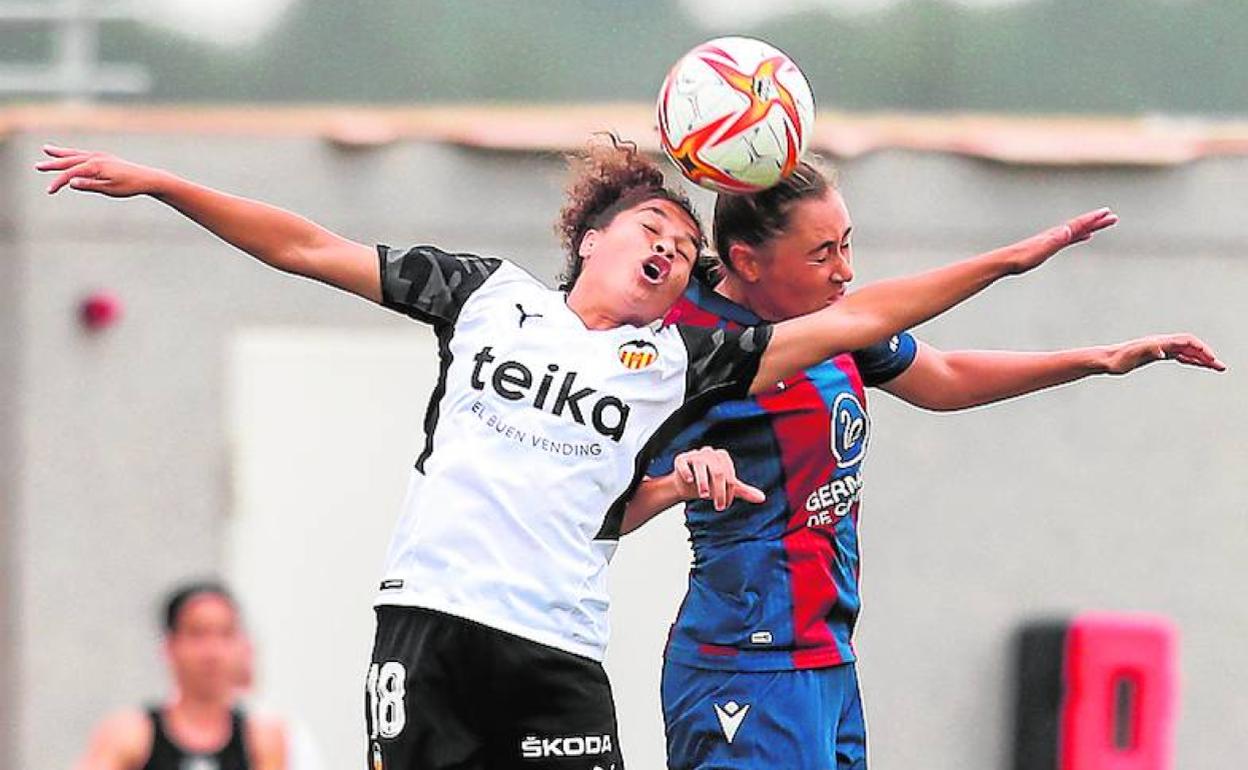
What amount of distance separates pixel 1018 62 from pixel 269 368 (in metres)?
3.05

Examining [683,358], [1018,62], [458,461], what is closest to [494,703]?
[458,461]

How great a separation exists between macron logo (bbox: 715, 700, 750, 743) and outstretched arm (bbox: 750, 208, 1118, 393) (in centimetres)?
86

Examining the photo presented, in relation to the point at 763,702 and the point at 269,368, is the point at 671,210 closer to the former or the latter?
the point at 763,702

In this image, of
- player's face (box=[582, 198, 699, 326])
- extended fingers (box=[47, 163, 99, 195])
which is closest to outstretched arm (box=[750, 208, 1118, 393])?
player's face (box=[582, 198, 699, 326])

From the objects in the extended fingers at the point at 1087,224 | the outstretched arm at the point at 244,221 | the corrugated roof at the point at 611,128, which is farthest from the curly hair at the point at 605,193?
the corrugated roof at the point at 611,128

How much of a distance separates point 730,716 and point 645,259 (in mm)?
1165

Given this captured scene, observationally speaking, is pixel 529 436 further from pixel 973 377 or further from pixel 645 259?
pixel 973 377

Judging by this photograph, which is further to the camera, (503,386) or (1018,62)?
(1018,62)

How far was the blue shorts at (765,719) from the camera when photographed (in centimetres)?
571

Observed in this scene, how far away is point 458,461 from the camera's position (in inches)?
201

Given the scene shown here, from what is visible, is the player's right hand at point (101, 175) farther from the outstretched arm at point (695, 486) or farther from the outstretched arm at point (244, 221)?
the outstretched arm at point (695, 486)

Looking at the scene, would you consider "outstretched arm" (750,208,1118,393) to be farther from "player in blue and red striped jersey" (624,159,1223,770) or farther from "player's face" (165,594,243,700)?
"player's face" (165,594,243,700)

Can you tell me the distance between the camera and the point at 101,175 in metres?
5.05

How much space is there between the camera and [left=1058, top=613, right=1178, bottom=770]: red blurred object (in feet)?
31.5
